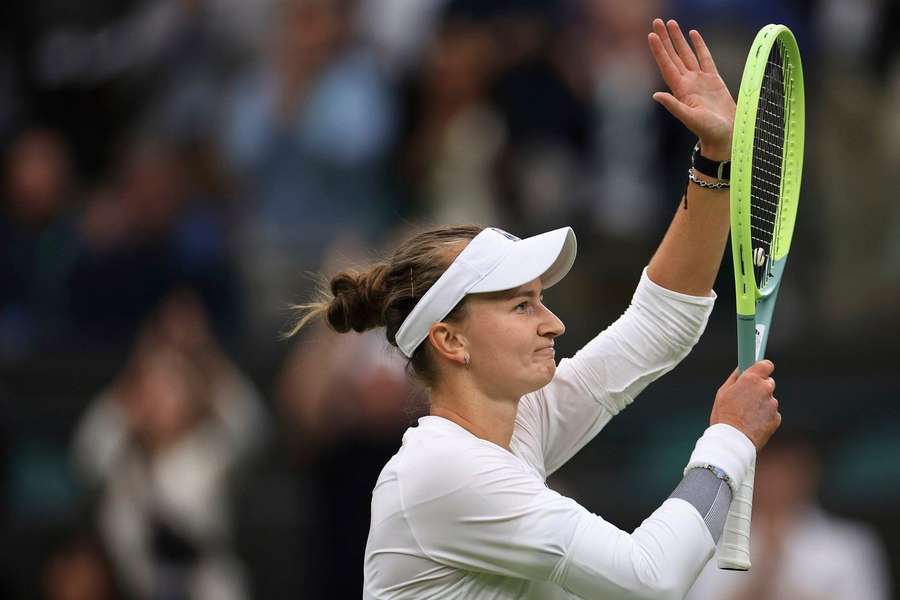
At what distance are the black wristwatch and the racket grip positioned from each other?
0.62m

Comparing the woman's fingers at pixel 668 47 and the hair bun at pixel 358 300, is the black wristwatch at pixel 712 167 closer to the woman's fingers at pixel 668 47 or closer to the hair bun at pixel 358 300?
the woman's fingers at pixel 668 47

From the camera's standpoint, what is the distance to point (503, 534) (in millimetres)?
3057

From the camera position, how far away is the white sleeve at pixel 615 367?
3545 millimetres

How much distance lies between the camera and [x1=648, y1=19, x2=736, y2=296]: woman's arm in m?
3.36

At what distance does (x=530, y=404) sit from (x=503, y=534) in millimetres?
523

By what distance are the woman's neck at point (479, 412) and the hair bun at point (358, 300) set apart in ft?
0.78

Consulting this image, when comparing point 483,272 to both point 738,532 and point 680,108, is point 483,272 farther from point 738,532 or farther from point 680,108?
point 738,532

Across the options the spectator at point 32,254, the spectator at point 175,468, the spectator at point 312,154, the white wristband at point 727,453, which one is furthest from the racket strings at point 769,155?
the spectator at point 32,254

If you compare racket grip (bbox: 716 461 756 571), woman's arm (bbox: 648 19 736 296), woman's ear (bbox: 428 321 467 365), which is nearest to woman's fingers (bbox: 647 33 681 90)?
woman's arm (bbox: 648 19 736 296)

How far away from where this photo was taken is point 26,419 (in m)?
7.77

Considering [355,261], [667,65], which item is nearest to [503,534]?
[667,65]

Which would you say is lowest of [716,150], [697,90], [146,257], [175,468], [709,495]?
[175,468]

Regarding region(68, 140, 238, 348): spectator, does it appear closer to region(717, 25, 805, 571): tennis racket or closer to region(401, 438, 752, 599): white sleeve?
region(717, 25, 805, 571): tennis racket

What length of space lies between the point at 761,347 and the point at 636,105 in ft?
13.1
